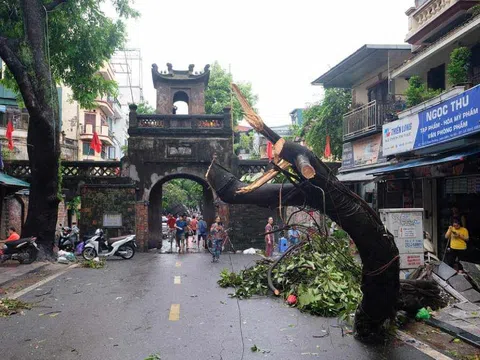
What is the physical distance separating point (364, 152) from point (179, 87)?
11.1 m

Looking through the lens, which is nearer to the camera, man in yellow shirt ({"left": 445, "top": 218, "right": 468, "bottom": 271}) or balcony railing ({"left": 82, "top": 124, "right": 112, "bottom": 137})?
man in yellow shirt ({"left": 445, "top": 218, "right": 468, "bottom": 271})

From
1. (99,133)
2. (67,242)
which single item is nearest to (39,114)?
(67,242)

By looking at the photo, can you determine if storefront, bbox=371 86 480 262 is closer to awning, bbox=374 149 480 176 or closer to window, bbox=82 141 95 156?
awning, bbox=374 149 480 176

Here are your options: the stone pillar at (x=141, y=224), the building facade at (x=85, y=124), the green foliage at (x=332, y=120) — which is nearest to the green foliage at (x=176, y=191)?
the building facade at (x=85, y=124)

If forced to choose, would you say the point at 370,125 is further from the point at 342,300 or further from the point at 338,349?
the point at 338,349

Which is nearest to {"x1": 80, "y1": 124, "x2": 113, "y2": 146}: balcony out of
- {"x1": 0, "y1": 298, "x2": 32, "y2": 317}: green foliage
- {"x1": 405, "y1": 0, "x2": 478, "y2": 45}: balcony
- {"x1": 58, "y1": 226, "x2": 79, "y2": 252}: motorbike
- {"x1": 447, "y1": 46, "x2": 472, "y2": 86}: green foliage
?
{"x1": 58, "y1": 226, "x2": 79, "y2": 252}: motorbike

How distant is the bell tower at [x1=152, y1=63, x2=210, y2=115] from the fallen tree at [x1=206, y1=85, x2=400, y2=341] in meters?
19.4

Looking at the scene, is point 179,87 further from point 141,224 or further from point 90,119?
point 90,119

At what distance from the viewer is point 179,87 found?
24.5 meters

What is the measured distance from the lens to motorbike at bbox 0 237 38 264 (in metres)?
13.6

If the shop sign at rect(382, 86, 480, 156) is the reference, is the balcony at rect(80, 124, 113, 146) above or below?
above

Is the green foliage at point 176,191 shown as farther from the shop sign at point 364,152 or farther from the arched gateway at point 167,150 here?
the shop sign at point 364,152

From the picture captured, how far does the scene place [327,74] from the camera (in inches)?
773

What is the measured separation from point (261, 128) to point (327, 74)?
16.1 m
